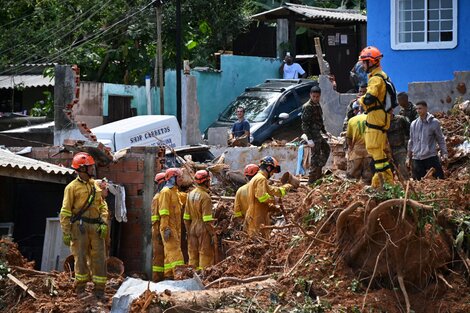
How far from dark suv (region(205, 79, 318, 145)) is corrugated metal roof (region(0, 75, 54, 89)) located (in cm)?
669

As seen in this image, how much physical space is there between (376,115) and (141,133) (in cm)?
850

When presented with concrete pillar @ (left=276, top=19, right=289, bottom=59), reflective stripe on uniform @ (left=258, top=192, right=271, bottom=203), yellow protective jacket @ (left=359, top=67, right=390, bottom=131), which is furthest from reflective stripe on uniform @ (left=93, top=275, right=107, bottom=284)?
concrete pillar @ (left=276, top=19, right=289, bottom=59)

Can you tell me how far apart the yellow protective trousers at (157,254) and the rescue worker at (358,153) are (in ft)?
9.48

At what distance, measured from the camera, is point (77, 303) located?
13.5 meters

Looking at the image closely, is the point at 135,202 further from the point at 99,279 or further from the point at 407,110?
the point at 407,110

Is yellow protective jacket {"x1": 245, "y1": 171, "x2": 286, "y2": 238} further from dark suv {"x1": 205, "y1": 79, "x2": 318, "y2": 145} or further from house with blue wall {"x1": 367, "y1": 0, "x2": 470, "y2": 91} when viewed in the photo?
house with blue wall {"x1": 367, "y1": 0, "x2": 470, "y2": 91}

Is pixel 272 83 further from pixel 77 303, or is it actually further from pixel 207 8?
pixel 77 303

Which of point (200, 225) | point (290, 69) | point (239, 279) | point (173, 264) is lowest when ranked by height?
point (173, 264)

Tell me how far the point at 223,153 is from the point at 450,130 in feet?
14.2

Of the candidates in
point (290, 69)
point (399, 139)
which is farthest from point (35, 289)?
point (290, 69)

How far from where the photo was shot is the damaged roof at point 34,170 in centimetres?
1538

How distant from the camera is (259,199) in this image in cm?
1473

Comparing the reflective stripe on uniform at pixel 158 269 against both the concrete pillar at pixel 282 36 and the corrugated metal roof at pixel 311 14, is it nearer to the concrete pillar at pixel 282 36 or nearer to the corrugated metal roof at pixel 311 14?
the concrete pillar at pixel 282 36

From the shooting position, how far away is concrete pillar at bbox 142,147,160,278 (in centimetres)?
1662
